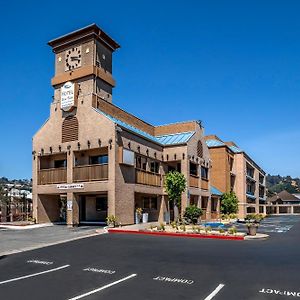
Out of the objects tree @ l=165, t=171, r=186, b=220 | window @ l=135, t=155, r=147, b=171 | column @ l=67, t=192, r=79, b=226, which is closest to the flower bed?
column @ l=67, t=192, r=79, b=226

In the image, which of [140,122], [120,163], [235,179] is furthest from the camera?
[235,179]

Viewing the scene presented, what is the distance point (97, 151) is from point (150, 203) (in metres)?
9.35

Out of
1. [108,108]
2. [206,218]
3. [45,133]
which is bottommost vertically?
[206,218]

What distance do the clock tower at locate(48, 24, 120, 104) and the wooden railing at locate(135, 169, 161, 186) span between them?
27.9ft

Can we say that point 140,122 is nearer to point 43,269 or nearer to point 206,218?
point 206,218

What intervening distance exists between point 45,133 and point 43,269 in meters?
22.9

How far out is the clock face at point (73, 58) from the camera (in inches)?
1448

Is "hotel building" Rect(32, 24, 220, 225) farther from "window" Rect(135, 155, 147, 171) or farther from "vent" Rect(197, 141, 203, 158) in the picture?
"vent" Rect(197, 141, 203, 158)

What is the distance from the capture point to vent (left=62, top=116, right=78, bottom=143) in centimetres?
3180

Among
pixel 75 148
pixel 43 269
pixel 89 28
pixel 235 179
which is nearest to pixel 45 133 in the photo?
pixel 75 148

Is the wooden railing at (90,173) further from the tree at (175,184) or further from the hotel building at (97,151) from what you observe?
the tree at (175,184)

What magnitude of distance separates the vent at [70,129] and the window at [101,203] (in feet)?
21.3

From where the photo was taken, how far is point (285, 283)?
10.3m

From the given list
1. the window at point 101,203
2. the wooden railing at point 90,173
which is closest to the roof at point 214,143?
the window at point 101,203
